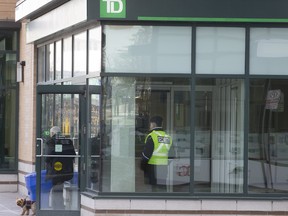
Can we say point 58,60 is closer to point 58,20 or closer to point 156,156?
point 58,20

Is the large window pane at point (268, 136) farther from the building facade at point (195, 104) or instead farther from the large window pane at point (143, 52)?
the large window pane at point (143, 52)

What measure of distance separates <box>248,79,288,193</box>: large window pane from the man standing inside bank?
4.75ft

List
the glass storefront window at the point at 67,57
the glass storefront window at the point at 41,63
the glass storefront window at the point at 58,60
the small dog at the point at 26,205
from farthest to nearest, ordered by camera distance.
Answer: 1. the glass storefront window at the point at 41,63
2. the glass storefront window at the point at 58,60
3. the glass storefront window at the point at 67,57
4. the small dog at the point at 26,205

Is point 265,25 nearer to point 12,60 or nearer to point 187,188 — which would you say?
point 187,188

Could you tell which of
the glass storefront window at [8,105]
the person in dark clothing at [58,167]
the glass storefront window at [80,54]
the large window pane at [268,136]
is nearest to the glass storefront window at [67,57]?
the glass storefront window at [80,54]

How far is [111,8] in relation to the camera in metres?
10.2

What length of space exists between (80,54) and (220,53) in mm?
2781

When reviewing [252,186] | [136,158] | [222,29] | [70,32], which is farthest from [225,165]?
[70,32]

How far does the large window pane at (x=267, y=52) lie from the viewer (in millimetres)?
10438

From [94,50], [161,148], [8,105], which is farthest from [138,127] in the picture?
[8,105]

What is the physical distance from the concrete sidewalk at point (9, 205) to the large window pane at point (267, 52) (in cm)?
562

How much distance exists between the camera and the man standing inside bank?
10.5 meters

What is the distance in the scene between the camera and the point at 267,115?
10.5 m

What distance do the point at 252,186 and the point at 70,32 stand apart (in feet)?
15.3
